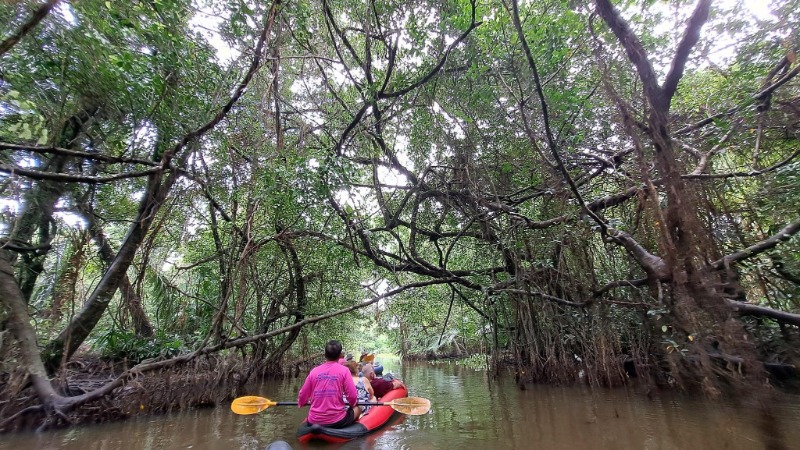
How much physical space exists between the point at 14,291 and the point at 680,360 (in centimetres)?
844

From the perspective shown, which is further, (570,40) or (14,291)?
(570,40)

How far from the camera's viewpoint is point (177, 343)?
20.1 ft

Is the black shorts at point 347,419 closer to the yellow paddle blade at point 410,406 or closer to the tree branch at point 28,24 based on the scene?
the yellow paddle blade at point 410,406

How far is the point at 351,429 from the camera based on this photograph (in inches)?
153

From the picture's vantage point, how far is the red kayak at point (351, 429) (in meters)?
3.58

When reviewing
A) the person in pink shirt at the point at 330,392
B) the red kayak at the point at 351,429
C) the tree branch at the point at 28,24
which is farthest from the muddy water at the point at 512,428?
the tree branch at the point at 28,24

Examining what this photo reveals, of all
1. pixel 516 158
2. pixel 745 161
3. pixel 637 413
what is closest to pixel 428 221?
pixel 516 158

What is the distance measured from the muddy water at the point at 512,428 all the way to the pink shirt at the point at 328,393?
1.15ft

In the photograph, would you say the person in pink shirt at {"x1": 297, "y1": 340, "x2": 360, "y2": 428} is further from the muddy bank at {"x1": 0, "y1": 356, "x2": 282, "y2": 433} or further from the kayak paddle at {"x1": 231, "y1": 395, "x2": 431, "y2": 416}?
the muddy bank at {"x1": 0, "y1": 356, "x2": 282, "y2": 433}

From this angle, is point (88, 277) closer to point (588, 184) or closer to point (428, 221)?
point (428, 221)

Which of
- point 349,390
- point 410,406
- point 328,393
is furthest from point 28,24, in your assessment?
point 410,406

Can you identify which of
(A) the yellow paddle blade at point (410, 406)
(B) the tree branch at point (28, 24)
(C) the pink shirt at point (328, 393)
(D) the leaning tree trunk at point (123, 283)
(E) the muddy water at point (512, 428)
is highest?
(B) the tree branch at point (28, 24)

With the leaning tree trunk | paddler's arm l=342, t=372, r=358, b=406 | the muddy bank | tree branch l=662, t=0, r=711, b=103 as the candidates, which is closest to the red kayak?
paddler's arm l=342, t=372, r=358, b=406

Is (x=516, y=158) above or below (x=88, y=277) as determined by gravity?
above
